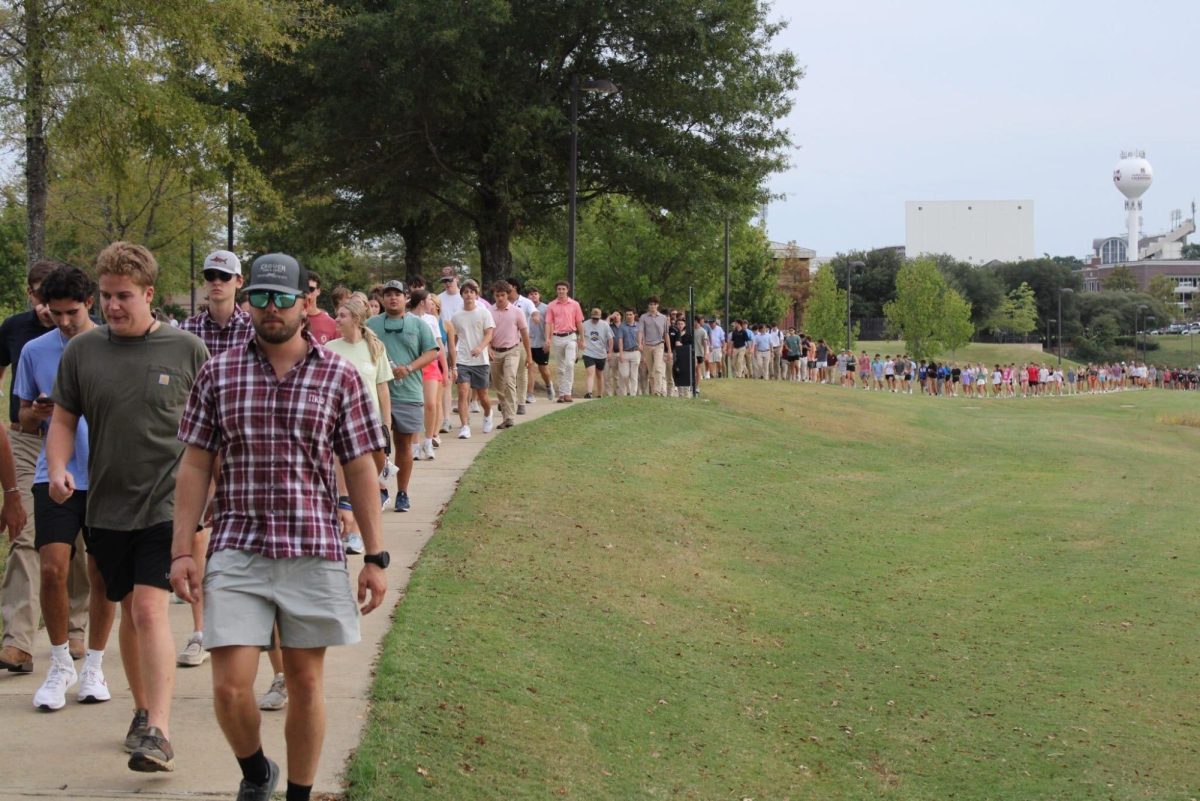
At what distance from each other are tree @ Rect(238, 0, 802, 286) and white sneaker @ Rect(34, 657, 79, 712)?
1901 cm

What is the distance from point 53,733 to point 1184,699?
8.12m

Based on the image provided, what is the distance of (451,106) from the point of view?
26.2 m

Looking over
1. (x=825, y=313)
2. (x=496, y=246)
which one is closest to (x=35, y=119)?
(x=496, y=246)

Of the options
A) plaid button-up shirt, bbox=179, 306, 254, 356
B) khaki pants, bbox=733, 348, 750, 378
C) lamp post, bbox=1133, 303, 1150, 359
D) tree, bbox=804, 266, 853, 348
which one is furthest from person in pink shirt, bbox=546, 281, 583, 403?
lamp post, bbox=1133, 303, 1150, 359

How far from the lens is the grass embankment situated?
24.1 feet

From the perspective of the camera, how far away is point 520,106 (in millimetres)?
26688

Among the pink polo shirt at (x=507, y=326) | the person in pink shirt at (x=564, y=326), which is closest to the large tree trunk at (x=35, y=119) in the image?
the pink polo shirt at (x=507, y=326)

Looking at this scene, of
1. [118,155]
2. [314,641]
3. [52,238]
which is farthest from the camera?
[52,238]

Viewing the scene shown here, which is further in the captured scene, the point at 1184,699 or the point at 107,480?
the point at 1184,699

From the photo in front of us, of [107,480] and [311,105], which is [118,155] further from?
[107,480]

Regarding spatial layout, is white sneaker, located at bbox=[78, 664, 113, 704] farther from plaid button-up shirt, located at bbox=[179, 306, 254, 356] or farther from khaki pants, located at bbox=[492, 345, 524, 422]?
khaki pants, located at bbox=[492, 345, 524, 422]

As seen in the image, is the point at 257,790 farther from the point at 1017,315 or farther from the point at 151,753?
the point at 1017,315

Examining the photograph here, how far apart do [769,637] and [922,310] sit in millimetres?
77290

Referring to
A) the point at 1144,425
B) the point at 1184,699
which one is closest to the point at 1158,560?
the point at 1184,699
